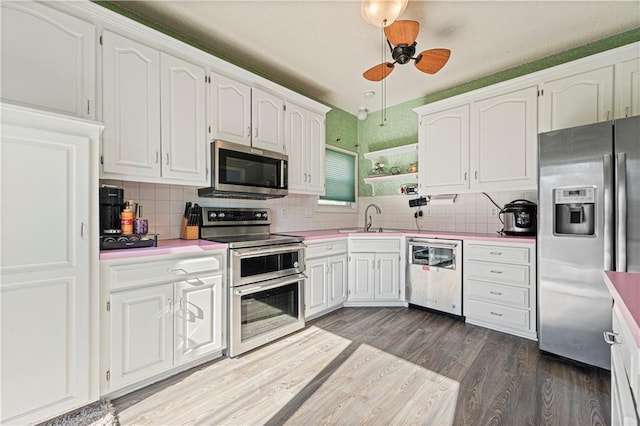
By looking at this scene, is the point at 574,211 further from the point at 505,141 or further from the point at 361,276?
the point at 361,276

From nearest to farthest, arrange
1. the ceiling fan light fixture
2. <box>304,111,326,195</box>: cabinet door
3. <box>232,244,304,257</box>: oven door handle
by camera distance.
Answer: the ceiling fan light fixture
<box>232,244,304,257</box>: oven door handle
<box>304,111,326,195</box>: cabinet door

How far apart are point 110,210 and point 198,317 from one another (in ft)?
3.07

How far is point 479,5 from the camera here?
2.14 meters

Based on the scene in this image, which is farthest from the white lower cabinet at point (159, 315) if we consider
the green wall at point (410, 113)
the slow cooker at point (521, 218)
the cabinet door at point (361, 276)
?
the green wall at point (410, 113)

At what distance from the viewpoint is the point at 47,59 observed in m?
1.68

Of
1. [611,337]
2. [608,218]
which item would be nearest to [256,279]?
[611,337]

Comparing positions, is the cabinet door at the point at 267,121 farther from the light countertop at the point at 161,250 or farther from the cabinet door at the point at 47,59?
the cabinet door at the point at 47,59

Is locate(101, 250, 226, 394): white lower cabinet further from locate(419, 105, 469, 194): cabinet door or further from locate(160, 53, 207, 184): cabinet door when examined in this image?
locate(419, 105, 469, 194): cabinet door

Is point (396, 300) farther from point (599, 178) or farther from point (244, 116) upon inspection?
point (244, 116)

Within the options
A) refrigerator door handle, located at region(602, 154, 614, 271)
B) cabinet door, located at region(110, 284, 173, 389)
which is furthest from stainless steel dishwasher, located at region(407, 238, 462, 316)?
cabinet door, located at region(110, 284, 173, 389)

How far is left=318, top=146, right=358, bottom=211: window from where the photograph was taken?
162 inches

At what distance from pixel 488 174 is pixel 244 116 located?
99.4 inches

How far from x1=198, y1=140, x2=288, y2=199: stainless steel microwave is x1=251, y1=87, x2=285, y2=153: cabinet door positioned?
128 mm

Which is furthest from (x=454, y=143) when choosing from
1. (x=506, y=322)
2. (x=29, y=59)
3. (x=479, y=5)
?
(x=29, y=59)
